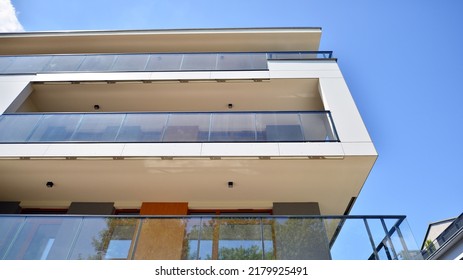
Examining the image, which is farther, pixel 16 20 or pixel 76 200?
pixel 16 20

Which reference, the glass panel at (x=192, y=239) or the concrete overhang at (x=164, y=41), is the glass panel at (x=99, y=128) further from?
the concrete overhang at (x=164, y=41)

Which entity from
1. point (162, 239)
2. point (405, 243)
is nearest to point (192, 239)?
point (162, 239)

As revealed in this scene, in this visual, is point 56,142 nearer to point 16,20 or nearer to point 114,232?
point 114,232

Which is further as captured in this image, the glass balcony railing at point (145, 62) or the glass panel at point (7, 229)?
the glass balcony railing at point (145, 62)

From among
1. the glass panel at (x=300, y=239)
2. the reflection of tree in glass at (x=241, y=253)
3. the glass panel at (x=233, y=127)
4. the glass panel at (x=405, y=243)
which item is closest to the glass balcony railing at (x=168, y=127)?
the glass panel at (x=233, y=127)

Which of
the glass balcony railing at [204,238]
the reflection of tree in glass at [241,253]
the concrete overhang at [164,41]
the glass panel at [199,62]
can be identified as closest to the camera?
the reflection of tree in glass at [241,253]

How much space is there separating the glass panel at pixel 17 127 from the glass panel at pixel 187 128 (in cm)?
340

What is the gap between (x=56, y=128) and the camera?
7.14 m

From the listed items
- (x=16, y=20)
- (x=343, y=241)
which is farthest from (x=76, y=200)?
(x=16, y=20)

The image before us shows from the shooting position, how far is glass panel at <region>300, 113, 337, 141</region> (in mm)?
6770

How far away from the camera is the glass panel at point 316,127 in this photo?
677 centimetres

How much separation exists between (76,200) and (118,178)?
1.67 metres

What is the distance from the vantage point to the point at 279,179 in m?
6.91
